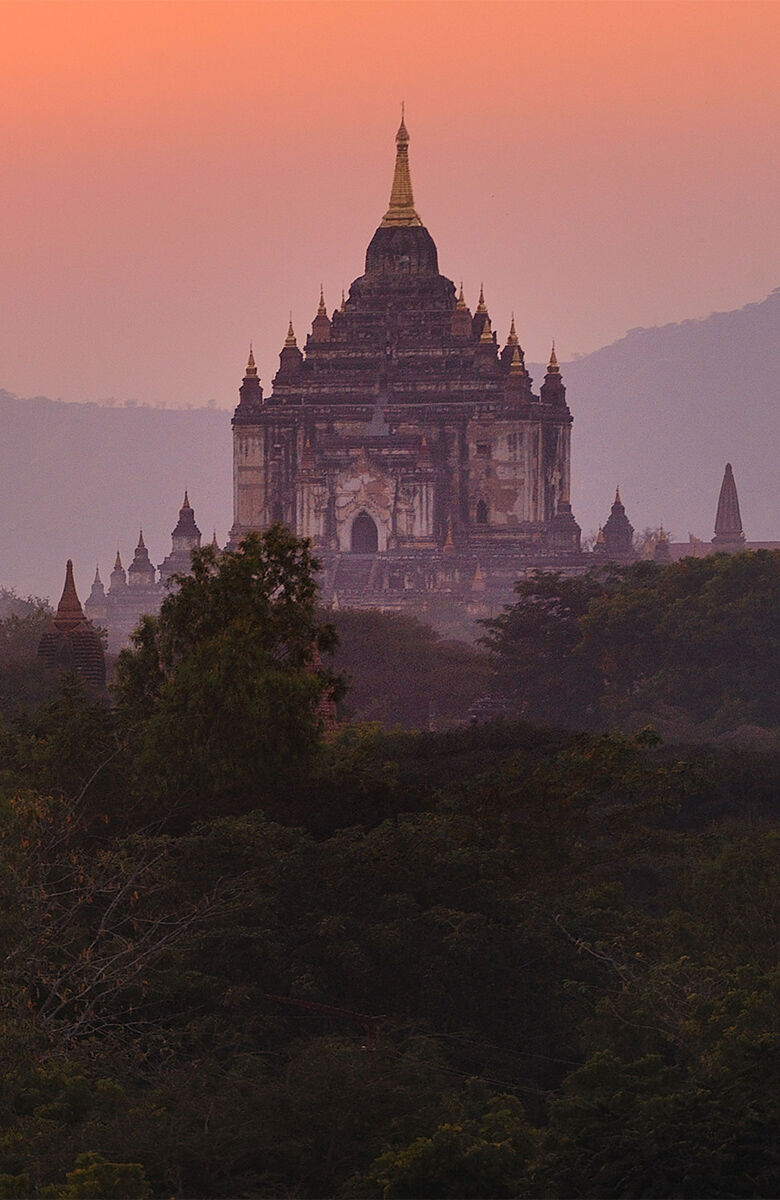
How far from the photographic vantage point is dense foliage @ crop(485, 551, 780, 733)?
7562 centimetres

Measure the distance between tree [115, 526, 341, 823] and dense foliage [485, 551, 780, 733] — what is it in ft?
118

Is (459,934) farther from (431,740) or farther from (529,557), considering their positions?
(529,557)

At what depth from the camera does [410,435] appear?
13638 centimetres

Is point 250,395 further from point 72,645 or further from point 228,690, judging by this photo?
point 228,690

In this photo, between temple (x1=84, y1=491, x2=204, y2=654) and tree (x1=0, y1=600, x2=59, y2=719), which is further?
temple (x1=84, y1=491, x2=204, y2=654)

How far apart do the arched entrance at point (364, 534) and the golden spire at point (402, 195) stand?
48.5 ft

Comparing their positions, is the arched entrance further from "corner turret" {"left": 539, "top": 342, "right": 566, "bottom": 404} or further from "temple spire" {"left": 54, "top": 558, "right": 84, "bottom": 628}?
"temple spire" {"left": 54, "top": 558, "right": 84, "bottom": 628}

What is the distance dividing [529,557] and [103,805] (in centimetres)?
9790

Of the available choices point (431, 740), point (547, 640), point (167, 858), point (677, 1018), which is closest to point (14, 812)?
point (167, 858)

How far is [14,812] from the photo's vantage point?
31609 millimetres

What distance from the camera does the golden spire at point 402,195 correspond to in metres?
141

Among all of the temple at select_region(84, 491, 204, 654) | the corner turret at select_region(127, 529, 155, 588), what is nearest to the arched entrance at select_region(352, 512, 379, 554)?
the temple at select_region(84, 491, 204, 654)

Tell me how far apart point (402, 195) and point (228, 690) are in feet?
355

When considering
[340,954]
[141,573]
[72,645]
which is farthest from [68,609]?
[141,573]
